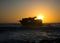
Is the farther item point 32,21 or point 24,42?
point 32,21

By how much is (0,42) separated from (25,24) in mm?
Result: 4932

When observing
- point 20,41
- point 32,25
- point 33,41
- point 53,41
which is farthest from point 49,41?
point 32,25

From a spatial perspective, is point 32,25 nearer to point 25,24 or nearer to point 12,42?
point 25,24

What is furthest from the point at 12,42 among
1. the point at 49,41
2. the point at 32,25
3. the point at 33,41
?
the point at 32,25

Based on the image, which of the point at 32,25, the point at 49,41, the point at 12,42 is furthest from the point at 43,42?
the point at 32,25

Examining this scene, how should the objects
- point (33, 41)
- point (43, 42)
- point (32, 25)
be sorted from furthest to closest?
point (32, 25), point (33, 41), point (43, 42)

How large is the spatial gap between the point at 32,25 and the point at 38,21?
1.84ft

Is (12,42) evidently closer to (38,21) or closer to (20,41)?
(20,41)

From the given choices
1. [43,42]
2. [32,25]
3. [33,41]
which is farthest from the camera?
[32,25]

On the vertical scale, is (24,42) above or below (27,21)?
below

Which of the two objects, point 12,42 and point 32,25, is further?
point 32,25

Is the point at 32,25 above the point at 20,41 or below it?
above

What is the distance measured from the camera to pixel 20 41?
544 centimetres

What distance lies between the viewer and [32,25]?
998cm
